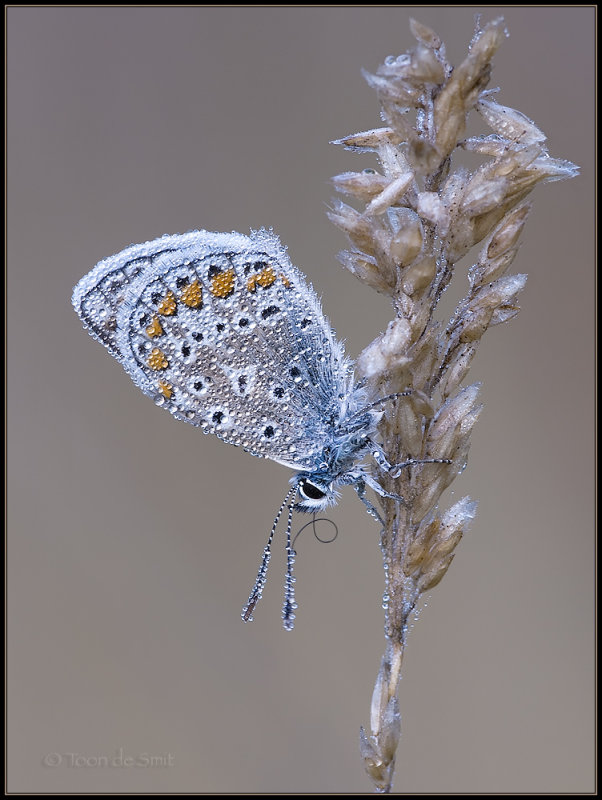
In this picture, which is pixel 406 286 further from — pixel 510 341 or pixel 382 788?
pixel 510 341

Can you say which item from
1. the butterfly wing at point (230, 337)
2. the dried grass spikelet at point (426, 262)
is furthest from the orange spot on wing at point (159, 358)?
the dried grass spikelet at point (426, 262)

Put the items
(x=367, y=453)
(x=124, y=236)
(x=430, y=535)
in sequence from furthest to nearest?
1. (x=124, y=236)
2. (x=367, y=453)
3. (x=430, y=535)

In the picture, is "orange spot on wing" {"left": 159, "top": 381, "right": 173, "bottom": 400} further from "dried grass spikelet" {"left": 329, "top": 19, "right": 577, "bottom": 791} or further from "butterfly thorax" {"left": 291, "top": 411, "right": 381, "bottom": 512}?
"dried grass spikelet" {"left": 329, "top": 19, "right": 577, "bottom": 791}

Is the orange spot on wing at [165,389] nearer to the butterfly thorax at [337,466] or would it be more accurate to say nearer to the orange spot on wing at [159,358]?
the orange spot on wing at [159,358]

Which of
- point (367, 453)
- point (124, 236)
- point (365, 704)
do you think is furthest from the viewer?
point (124, 236)

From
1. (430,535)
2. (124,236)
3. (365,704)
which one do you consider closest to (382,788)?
(430,535)

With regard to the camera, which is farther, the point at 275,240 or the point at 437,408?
the point at 275,240

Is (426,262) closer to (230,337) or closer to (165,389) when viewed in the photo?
(230,337)

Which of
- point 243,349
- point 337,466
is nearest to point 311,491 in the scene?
point 337,466
